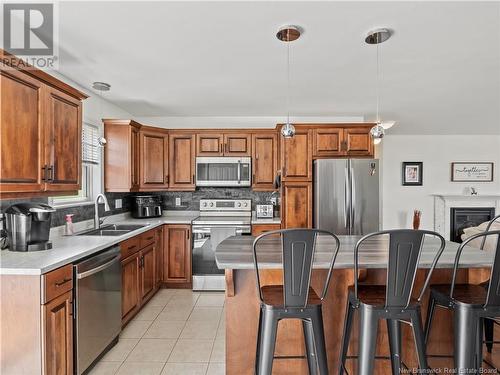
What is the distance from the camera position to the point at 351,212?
374 centimetres

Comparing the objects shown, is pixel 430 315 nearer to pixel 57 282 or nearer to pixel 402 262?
pixel 402 262

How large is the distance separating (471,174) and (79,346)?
662 cm

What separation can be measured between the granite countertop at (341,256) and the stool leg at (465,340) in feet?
0.87

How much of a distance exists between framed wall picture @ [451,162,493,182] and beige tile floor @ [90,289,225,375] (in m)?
5.00

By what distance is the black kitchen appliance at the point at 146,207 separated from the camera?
167 inches

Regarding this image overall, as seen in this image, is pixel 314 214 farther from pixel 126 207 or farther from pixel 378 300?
pixel 126 207

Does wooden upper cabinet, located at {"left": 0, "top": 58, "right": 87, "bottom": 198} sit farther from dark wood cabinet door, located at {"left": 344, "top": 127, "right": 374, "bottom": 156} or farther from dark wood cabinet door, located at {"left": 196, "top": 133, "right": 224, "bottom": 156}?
dark wood cabinet door, located at {"left": 344, "top": 127, "right": 374, "bottom": 156}

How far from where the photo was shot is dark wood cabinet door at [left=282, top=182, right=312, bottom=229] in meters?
3.95

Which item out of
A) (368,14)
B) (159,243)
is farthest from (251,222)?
(368,14)

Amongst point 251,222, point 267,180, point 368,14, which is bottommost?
point 251,222

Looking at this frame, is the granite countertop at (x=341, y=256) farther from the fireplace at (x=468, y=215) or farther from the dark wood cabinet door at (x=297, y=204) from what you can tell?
the fireplace at (x=468, y=215)

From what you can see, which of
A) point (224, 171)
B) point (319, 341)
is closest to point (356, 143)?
point (224, 171)

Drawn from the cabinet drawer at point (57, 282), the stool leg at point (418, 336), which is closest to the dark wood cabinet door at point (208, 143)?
the cabinet drawer at point (57, 282)

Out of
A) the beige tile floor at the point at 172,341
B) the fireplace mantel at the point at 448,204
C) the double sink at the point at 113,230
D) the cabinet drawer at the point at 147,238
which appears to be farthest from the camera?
the fireplace mantel at the point at 448,204
